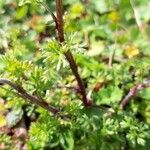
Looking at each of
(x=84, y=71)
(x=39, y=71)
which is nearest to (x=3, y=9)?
(x=84, y=71)

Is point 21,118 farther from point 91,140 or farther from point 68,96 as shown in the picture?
point 91,140

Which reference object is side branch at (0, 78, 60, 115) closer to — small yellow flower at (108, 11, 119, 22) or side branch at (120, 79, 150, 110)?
side branch at (120, 79, 150, 110)

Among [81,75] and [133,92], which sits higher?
[81,75]

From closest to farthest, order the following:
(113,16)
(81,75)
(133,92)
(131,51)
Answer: (133,92) → (81,75) → (131,51) → (113,16)

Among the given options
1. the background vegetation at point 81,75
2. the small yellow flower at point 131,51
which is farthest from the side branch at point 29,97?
the small yellow flower at point 131,51

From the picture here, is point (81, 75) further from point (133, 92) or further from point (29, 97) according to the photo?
point (29, 97)

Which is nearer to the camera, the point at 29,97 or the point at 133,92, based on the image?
the point at 29,97

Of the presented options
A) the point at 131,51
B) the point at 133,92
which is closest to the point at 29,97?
the point at 133,92

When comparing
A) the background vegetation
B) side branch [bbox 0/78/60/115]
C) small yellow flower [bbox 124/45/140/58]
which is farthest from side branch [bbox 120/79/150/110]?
side branch [bbox 0/78/60/115]

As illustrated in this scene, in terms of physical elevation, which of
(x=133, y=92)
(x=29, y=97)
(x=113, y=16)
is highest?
(x=113, y=16)
